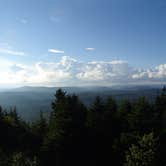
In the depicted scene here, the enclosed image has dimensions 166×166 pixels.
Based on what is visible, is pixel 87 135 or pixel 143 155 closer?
pixel 143 155

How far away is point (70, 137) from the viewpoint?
143 ft

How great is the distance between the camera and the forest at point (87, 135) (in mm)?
42531

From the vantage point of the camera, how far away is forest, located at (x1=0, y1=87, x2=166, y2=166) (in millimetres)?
42531

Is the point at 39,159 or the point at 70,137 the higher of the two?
the point at 70,137

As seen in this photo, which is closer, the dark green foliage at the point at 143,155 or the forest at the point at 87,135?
the dark green foliage at the point at 143,155

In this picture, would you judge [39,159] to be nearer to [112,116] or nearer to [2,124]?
[2,124]

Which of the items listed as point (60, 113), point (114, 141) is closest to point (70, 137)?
point (60, 113)

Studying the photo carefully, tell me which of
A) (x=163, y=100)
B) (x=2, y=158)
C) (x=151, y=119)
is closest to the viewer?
(x=2, y=158)

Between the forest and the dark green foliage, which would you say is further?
the forest

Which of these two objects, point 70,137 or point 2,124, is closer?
point 70,137

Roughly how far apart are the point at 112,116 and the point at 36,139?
47.3 ft

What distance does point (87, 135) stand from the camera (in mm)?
45656

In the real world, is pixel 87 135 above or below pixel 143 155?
above

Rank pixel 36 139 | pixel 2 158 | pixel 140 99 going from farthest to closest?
1. pixel 36 139
2. pixel 140 99
3. pixel 2 158
